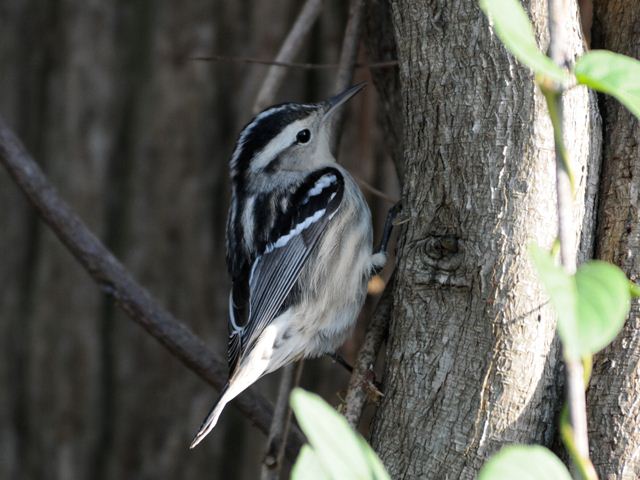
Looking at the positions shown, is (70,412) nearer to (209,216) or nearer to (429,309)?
(209,216)

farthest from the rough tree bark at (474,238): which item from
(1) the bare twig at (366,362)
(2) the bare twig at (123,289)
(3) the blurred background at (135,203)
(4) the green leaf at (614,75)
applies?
(3) the blurred background at (135,203)

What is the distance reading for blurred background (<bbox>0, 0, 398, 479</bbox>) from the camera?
4.38 meters

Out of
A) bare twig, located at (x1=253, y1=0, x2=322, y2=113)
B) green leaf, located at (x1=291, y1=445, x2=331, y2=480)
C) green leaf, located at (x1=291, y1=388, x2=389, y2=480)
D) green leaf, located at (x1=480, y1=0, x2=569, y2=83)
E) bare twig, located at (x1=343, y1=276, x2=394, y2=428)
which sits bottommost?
bare twig, located at (x1=343, y1=276, x2=394, y2=428)

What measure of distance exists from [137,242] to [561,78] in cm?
362

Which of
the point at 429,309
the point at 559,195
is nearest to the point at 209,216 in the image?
the point at 429,309

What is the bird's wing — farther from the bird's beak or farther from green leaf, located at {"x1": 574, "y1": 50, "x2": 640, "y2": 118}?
green leaf, located at {"x1": 574, "y1": 50, "x2": 640, "y2": 118}

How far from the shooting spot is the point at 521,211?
76.9 inches

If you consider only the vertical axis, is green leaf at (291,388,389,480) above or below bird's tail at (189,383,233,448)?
above

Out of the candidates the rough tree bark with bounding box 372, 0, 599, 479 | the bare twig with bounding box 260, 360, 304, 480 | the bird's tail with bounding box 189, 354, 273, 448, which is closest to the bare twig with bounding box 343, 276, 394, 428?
the rough tree bark with bounding box 372, 0, 599, 479

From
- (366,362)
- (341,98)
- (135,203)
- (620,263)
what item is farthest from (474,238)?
(135,203)

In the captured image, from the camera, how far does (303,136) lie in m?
3.63

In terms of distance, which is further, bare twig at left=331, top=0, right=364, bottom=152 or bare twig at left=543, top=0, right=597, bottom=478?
bare twig at left=331, top=0, right=364, bottom=152

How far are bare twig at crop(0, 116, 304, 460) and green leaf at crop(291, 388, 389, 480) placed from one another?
194 cm

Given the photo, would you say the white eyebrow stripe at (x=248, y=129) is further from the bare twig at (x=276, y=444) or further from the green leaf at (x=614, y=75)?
the green leaf at (x=614, y=75)
